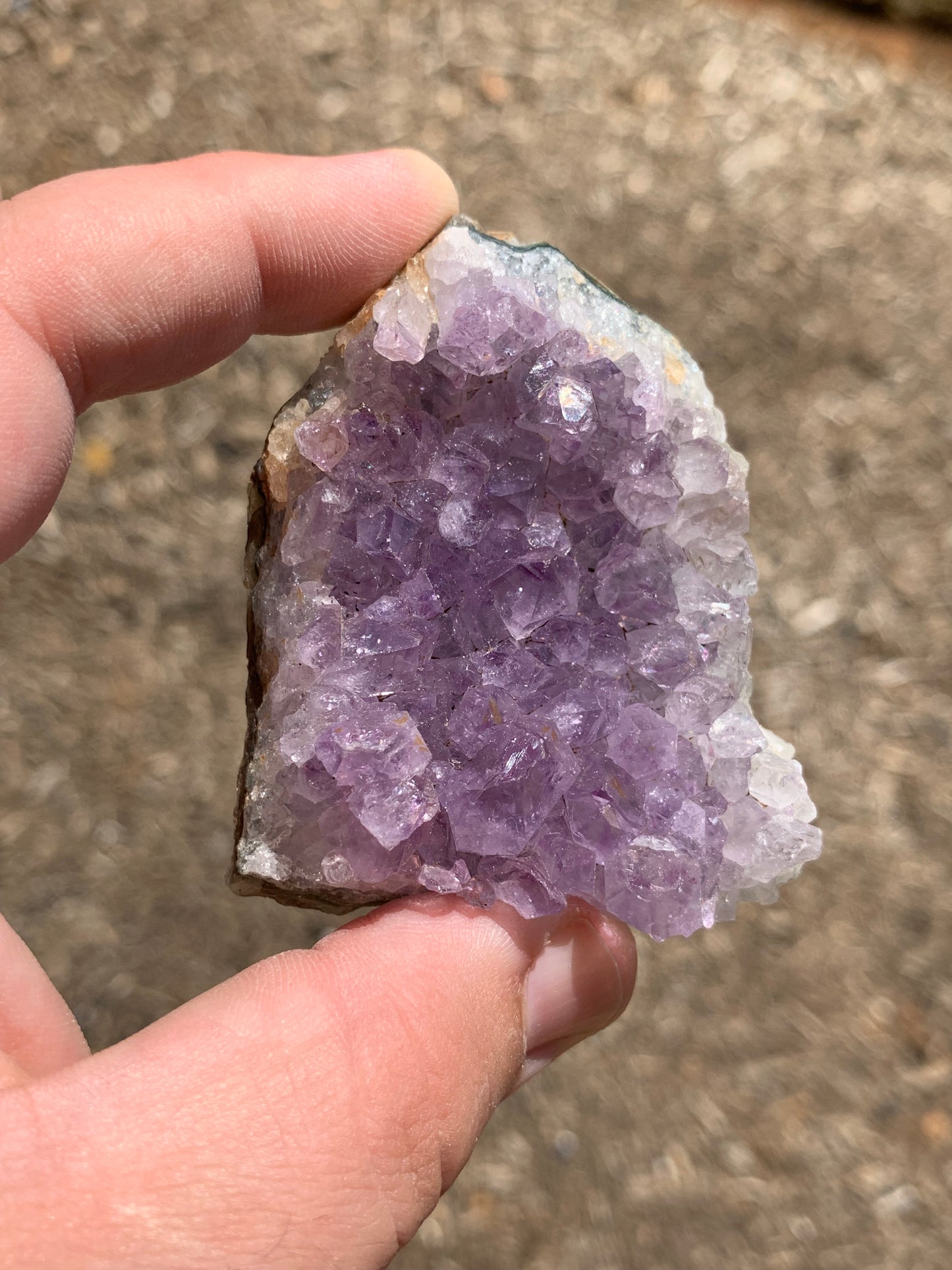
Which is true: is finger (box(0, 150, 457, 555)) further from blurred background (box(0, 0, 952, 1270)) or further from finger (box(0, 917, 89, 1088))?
blurred background (box(0, 0, 952, 1270))

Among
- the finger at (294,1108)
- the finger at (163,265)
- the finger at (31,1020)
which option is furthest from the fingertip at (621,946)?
the finger at (163,265)

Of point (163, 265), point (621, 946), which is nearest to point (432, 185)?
point (163, 265)

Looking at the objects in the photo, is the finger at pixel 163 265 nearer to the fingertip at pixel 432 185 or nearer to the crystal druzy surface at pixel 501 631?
the fingertip at pixel 432 185

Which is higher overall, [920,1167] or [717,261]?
[717,261]

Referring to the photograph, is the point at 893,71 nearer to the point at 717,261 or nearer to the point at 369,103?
the point at 717,261

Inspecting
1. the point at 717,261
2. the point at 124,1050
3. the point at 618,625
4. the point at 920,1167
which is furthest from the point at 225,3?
the point at 920,1167
